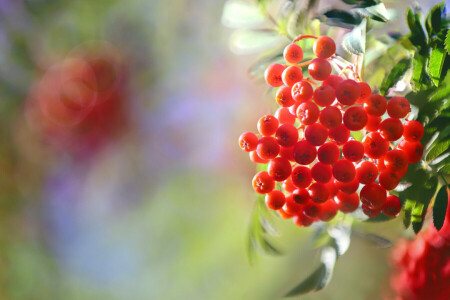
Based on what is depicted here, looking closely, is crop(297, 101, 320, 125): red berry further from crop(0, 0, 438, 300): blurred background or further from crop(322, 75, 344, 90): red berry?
crop(0, 0, 438, 300): blurred background

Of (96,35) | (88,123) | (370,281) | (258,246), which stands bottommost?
(370,281)

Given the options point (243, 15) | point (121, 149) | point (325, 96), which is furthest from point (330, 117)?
point (121, 149)

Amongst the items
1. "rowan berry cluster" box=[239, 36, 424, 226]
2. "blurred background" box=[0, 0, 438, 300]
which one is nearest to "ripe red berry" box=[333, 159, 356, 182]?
"rowan berry cluster" box=[239, 36, 424, 226]

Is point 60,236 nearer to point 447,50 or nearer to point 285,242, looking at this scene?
point 285,242

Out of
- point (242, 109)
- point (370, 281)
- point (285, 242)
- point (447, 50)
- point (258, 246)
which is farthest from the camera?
point (242, 109)

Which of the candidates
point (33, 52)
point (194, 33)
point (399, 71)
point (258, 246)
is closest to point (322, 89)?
point (399, 71)
